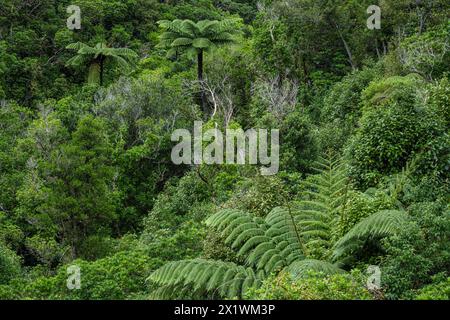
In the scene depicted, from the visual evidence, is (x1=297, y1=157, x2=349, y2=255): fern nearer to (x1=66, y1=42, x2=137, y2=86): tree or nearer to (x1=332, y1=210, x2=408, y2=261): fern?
(x1=332, y1=210, x2=408, y2=261): fern

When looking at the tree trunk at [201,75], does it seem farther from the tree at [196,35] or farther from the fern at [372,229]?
the fern at [372,229]

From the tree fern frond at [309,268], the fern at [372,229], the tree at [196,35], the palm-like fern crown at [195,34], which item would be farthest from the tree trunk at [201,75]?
the tree fern frond at [309,268]

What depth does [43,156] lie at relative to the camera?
53.9 ft

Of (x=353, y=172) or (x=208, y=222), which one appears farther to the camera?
(x=353, y=172)

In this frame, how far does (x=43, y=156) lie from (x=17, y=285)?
7.92 metres

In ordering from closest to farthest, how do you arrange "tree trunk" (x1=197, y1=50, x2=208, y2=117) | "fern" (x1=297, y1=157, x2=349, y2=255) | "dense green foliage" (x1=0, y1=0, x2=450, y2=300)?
1. "dense green foliage" (x1=0, y1=0, x2=450, y2=300)
2. "fern" (x1=297, y1=157, x2=349, y2=255)
3. "tree trunk" (x1=197, y1=50, x2=208, y2=117)

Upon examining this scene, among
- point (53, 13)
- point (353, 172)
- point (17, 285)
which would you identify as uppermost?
point (53, 13)

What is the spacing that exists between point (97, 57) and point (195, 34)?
4847 millimetres

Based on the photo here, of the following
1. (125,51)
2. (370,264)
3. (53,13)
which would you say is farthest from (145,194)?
(53,13)

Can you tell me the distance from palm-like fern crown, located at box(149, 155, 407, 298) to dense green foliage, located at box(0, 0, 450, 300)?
0.03m

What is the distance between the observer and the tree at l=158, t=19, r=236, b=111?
67.4ft

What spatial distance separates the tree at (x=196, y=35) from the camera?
67.4 ft

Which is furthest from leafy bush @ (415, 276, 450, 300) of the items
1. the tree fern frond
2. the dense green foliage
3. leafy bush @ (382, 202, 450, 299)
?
the tree fern frond

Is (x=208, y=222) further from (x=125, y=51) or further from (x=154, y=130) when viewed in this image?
(x=125, y=51)
